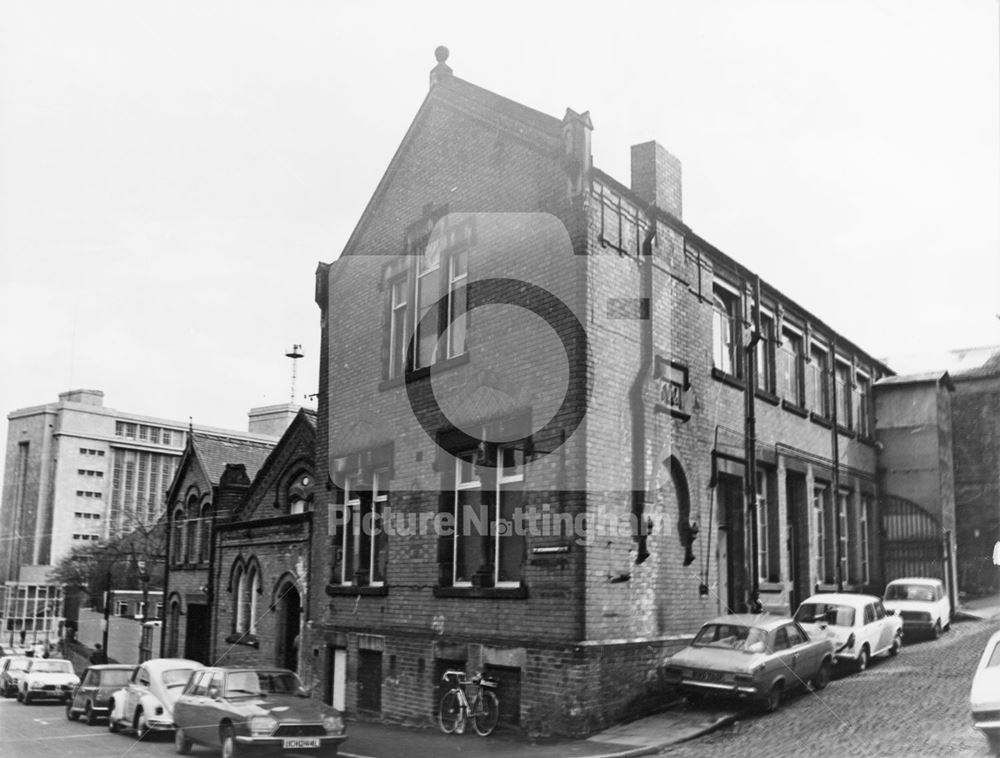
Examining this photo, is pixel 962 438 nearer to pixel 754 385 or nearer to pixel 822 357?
pixel 822 357

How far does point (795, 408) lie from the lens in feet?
74.8

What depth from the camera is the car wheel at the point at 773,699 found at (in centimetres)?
1470

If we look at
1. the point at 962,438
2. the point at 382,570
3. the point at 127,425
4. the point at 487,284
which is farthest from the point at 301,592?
the point at 127,425

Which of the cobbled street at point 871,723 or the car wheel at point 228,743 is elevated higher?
the cobbled street at point 871,723

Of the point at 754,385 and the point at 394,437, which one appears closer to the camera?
the point at 394,437

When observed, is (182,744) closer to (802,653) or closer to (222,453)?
(802,653)

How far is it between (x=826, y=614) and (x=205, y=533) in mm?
23047

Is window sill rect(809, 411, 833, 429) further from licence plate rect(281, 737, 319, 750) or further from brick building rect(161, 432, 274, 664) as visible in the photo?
brick building rect(161, 432, 274, 664)

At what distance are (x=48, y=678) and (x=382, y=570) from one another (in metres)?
19.7

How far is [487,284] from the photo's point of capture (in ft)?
56.9

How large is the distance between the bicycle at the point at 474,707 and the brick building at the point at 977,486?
19.3 meters

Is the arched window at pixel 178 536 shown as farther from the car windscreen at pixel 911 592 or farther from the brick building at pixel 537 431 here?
the car windscreen at pixel 911 592

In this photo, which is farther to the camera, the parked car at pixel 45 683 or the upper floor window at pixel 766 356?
the parked car at pixel 45 683

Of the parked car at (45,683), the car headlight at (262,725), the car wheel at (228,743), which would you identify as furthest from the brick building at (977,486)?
the parked car at (45,683)
